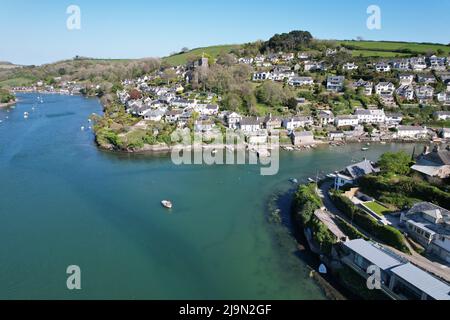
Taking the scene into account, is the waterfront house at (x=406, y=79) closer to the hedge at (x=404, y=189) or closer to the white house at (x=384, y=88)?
the white house at (x=384, y=88)

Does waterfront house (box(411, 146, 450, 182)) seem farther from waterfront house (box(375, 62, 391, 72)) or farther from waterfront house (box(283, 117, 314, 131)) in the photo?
waterfront house (box(375, 62, 391, 72))

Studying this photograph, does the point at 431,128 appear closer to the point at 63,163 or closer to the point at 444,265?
the point at 444,265

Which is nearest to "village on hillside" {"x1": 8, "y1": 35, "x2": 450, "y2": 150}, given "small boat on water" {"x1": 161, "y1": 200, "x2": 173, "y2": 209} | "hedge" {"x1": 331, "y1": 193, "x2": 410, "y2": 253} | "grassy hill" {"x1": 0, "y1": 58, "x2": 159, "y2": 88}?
"small boat on water" {"x1": 161, "y1": 200, "x2": 173, "y2": 209}

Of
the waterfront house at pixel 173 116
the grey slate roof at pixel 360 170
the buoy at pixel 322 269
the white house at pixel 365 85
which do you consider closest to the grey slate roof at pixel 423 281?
the buoy at pixel 322 269

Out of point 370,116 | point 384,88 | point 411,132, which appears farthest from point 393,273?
point 384,88

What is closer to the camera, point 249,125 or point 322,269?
point 322,269

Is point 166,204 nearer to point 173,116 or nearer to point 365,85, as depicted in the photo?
point 173,116

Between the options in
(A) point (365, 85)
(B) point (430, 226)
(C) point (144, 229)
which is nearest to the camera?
(B) point (430, 226)
